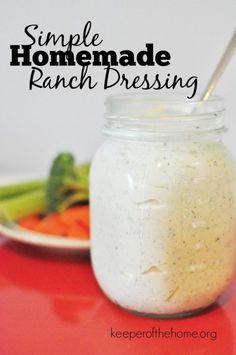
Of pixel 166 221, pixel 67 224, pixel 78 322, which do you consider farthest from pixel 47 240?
pixel 166 221

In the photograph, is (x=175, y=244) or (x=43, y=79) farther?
(x=43, y=79)

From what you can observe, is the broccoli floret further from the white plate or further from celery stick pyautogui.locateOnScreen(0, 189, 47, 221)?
the white plate

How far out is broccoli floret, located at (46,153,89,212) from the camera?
3.75 ft

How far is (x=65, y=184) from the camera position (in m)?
1.15

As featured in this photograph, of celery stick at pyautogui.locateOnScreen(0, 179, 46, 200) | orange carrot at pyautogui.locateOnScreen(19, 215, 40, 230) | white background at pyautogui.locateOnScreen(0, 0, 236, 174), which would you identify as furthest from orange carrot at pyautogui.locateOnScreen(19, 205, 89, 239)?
white background at pyautogui.locateOnScreen(0, 0, 236, 174)

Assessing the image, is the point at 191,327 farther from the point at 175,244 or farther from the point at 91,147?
the point at 91,147

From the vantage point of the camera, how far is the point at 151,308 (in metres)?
0.77

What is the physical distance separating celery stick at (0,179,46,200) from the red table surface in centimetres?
24

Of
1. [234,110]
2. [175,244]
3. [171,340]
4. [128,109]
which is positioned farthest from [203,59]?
[171,340]

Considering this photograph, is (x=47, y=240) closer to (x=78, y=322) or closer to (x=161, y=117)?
(x=78, y=322)

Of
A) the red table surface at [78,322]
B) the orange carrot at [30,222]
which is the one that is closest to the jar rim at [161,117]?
the red table surface at [78,322]

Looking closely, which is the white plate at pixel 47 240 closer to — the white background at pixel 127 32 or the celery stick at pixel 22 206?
the celery stick at pixel 22 206

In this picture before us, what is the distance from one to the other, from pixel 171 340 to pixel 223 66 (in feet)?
1.33

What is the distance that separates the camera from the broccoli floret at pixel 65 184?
1.14 meters
